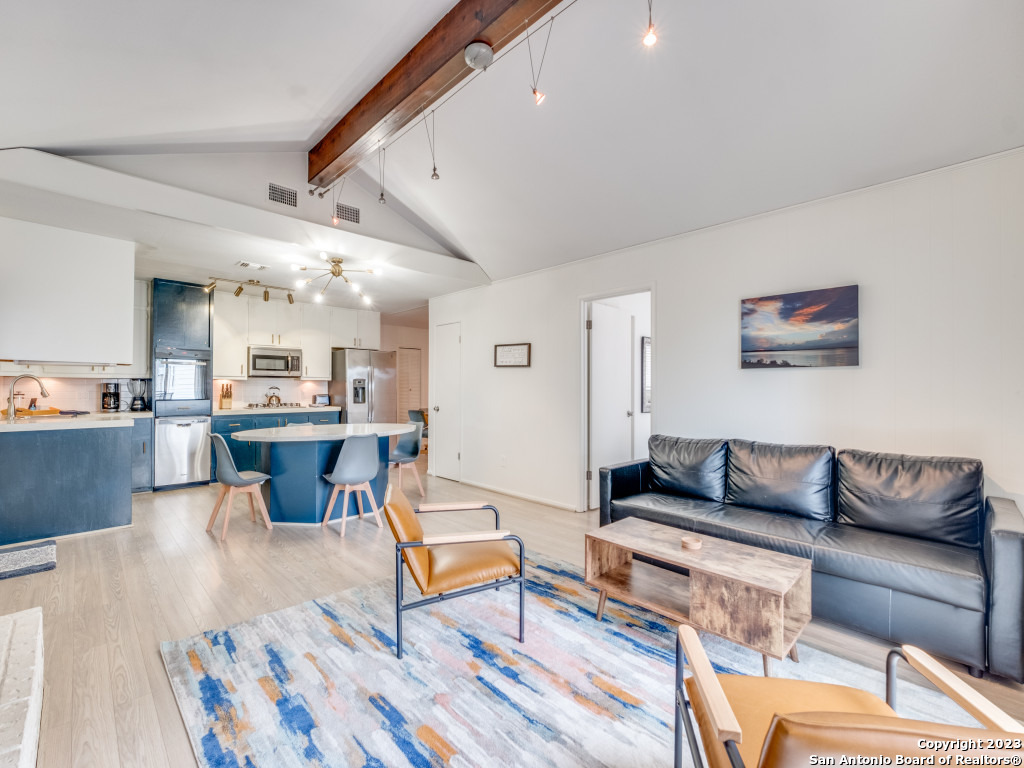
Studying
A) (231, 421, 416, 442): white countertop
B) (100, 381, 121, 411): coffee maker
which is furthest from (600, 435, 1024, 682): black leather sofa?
(100, 381, 121, 411): coffee maker

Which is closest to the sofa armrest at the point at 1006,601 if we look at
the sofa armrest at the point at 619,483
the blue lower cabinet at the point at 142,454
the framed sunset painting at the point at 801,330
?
the framed sunset painting at the point at 801,330

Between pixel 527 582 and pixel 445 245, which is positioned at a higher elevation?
pixel 445 245

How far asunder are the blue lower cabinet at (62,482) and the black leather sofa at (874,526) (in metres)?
4.12

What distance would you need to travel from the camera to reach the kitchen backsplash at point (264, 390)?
6.27 m

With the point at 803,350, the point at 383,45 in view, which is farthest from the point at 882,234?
the point at 383,45

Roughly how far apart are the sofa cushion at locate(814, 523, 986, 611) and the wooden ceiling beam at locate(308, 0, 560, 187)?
302cm

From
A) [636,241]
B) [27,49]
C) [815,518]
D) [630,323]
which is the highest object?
[27,49]

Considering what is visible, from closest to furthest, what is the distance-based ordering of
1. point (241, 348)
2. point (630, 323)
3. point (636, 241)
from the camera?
1. point (636, 241)
2. point (630, 323)
3. point (241, 348)

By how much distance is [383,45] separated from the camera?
9.11 feet

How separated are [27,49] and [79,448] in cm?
292

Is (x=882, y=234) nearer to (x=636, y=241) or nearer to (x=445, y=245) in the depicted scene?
(x=636, y=241)

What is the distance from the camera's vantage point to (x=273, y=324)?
20.9 ft

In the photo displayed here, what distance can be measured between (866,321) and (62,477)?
6081 millimetres

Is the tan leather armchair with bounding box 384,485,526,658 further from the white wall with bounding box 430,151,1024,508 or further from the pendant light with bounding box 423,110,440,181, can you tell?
the pendant light with bounding box 423,110,440,181
